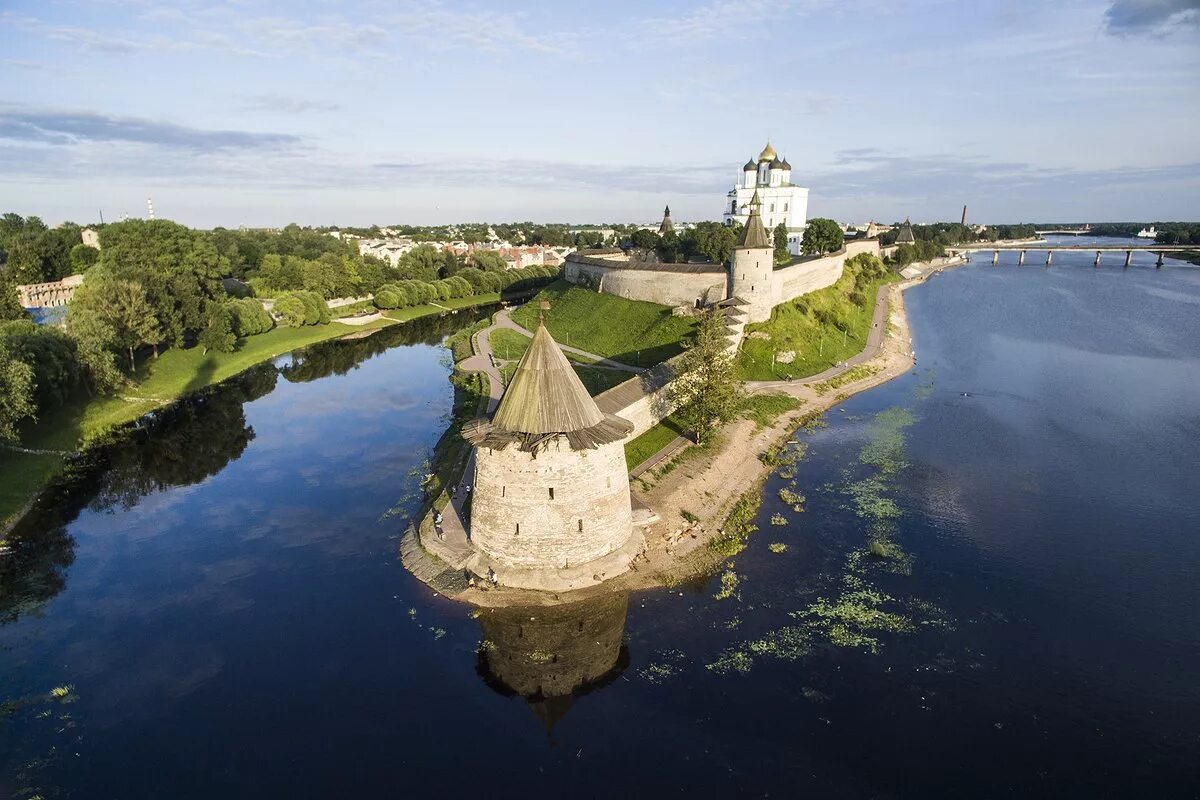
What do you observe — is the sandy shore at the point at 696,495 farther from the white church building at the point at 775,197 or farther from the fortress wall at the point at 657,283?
the white church building at the point at 775,197

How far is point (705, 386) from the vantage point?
27.9 m

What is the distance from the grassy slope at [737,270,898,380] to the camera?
39625mm

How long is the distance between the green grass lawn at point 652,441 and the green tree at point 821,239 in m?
47.9

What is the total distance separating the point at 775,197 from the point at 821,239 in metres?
17.5

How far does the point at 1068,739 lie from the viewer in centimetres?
1404

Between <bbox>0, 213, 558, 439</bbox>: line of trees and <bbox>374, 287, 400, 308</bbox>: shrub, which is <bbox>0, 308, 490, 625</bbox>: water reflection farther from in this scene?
<bbox>374, 287, 400, 308</bbox>: shrub

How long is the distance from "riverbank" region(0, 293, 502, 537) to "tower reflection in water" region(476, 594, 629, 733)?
1920 cm

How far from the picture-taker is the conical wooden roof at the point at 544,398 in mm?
18703

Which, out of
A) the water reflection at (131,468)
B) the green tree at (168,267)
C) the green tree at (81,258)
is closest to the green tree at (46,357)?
the water reflection at (131,468)

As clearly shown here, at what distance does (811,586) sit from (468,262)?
283ft

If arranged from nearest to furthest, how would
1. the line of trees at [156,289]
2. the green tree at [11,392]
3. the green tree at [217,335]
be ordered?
the green tree at [11,392], the line of trees at [156,289], the green tree at [217,335]

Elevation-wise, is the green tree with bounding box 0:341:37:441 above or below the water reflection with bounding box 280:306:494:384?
above

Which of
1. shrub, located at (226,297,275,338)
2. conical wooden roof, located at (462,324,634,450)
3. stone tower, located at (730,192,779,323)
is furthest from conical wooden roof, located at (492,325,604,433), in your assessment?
shrub, located at (226,297,275,338)

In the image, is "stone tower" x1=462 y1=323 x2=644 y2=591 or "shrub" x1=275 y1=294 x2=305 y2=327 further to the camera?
"shrub" x1=275 y1=294 x2=305 y2=327
